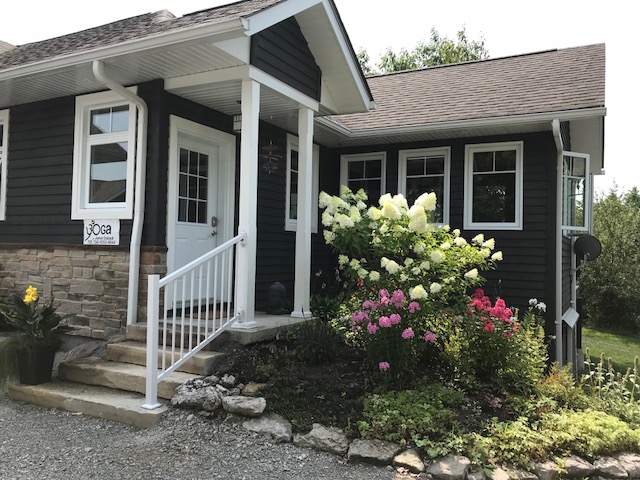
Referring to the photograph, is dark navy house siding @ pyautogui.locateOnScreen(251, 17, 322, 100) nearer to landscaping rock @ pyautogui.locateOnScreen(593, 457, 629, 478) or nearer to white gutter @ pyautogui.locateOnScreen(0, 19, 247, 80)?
white gutter @ pyautogui.locateOnScreen(0, 19, 247, 80)

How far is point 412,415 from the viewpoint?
3.72 metres

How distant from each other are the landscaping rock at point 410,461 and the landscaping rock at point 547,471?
2.38 ft

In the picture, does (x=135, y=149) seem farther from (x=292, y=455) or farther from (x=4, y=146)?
(x=292, y=455)

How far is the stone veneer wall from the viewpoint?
5.53 m

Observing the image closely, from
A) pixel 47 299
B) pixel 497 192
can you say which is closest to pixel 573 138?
pixel 497 192

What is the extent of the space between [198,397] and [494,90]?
21.2 feet

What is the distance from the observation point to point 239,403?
3920 mm

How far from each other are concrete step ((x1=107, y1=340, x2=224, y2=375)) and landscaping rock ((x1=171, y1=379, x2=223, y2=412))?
0.31m

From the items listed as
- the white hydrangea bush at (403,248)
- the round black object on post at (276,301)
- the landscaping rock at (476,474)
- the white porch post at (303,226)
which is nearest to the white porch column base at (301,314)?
the white porch post at (303,226)

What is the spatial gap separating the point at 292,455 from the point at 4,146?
558cm

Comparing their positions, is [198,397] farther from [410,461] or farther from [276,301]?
[276,301]

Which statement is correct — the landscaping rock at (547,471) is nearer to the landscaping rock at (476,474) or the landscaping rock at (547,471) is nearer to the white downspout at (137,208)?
the landscaping rock at (476,474)

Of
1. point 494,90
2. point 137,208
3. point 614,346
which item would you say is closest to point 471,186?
point 494,90

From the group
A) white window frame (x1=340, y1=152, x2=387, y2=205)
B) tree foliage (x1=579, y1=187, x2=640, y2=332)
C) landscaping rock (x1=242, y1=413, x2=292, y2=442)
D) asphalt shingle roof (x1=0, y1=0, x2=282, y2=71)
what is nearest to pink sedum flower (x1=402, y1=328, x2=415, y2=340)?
landscaping rock (x1=242, y1=413, x2=292, y2=442)
